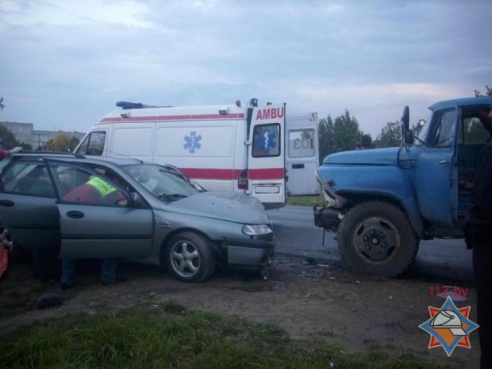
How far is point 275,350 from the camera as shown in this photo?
4.12 m

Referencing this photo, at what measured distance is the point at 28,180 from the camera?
6.62 metres

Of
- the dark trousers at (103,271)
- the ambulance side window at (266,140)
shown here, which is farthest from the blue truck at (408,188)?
the ambulance side window at (266,140)

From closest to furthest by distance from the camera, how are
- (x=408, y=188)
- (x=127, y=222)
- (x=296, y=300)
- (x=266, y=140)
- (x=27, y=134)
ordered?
(x=296, y=300) → (x=127, y=222) → (x=408, y=188) → (x=266, y=140) → (x=27, y=134)

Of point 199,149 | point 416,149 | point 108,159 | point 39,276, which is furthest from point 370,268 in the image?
point 199,149

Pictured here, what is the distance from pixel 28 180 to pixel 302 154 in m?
6.94

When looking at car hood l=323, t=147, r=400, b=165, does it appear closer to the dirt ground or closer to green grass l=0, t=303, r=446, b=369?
the dirt ground

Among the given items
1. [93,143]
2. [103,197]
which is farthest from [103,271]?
[93,143]

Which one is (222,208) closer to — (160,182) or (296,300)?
(160,182)

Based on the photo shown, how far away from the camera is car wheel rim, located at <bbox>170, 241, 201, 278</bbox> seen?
20.2 ft

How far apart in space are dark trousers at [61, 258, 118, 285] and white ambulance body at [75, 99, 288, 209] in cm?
533

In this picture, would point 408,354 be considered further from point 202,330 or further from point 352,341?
point 202,330

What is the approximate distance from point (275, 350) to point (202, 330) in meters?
0.72

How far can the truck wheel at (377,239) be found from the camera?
6578mm

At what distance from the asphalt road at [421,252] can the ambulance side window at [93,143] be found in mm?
5209
